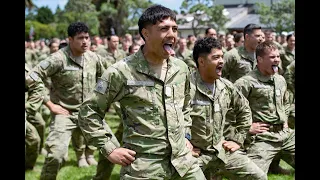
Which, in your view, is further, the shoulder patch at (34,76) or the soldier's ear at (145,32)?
the shoulder patch at (34,76)

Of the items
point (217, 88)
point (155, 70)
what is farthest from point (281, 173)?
point (155, 70)

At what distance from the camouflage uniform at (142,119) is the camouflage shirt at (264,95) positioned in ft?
9.38

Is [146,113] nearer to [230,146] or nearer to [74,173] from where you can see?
[230,146]

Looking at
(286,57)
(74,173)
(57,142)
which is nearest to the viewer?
(57,142)

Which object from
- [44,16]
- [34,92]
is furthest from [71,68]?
[44,16]

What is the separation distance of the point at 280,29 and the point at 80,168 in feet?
101

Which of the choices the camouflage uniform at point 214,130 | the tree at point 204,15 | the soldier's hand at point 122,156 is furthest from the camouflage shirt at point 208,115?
the tree at point 204,15

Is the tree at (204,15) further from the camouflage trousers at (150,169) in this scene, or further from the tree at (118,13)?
the camouflage trousers at (150,169)

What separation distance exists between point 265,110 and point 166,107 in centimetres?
307

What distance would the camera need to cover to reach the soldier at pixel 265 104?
723 cm

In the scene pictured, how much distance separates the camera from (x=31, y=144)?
8.38 m

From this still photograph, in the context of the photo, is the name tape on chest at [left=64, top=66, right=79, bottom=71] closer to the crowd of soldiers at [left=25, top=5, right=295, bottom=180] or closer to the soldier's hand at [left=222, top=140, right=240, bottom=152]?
the crowd of soldiers at [left=25, top=5, right=295, bottom=180]

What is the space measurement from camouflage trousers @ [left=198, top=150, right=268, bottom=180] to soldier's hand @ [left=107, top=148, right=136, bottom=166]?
5.10ft
